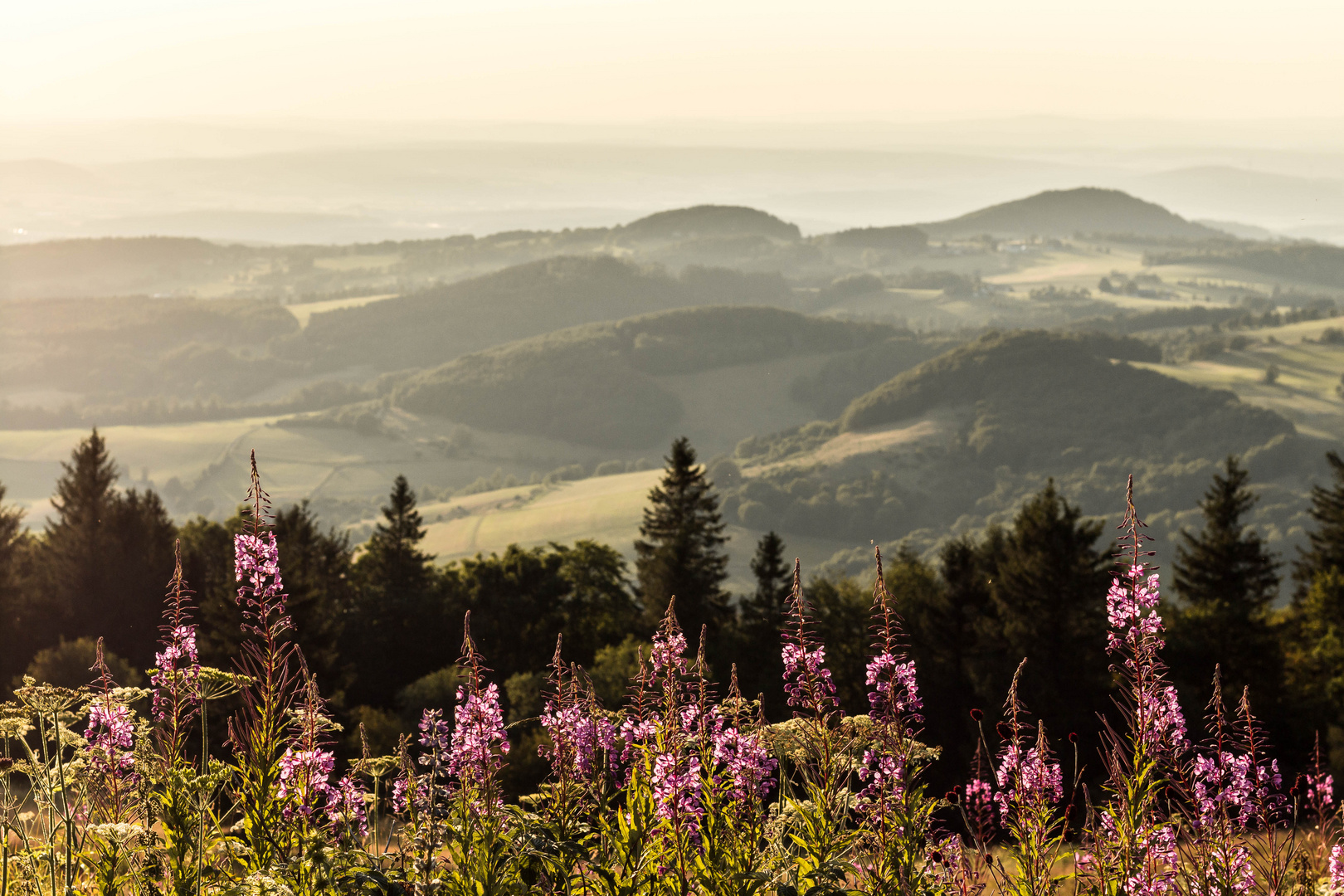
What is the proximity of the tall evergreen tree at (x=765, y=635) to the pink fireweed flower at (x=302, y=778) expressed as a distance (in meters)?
54.4

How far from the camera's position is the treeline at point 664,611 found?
6047 centimetres

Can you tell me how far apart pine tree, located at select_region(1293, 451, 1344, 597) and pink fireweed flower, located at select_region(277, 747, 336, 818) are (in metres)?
84.9

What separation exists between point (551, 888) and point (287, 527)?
71521mm

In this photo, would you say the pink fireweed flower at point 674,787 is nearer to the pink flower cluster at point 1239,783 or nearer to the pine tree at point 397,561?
the pink flower cluster at point 1239,783

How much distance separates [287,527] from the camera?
75.7m

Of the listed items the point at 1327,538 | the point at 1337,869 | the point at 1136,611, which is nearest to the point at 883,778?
the point at 1136,611

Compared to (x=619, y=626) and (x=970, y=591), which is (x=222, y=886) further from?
(x=619, y=626)

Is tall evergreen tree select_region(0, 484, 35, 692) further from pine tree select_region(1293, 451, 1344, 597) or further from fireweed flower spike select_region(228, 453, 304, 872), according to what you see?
pine tree select_region(1293, 451, 1344, 597)

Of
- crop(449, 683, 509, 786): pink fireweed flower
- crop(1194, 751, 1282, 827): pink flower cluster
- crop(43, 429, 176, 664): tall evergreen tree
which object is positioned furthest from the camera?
crop(43, 429, 176, 664): tall evergreen tree

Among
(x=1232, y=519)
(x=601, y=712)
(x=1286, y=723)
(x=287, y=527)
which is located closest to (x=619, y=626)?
(x=287, y=527)

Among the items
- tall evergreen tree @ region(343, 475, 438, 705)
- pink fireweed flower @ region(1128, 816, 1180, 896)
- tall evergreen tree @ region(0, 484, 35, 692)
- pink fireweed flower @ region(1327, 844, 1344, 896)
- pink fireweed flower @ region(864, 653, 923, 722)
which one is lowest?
tall evergreen tree @ region(343, 475, 438, 705)

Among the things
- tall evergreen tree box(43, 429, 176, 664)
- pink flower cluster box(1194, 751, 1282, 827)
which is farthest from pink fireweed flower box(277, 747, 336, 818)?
tall evergreen tree box(43, 429, 176, 664)

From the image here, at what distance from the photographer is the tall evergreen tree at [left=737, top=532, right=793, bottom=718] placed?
68250 mm

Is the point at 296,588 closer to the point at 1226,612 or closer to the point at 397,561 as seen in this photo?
the point at 397,561
